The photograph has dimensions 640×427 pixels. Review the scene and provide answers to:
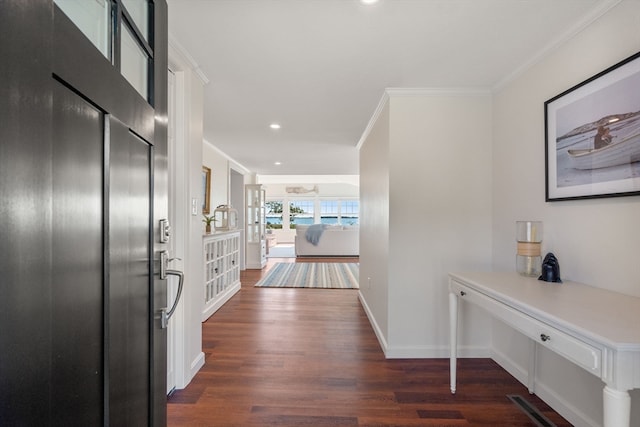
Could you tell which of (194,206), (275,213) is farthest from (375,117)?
(275,213)

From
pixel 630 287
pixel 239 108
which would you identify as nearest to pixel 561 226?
pixel 630 287

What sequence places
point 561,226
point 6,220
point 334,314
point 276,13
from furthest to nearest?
point 334,314
point 561,226
point 276,13
point 6,220

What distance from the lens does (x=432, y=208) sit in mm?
2430

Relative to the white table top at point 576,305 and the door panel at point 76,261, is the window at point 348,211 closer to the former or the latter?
the white table top at point 576,305

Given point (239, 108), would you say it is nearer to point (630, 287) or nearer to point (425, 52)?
point (425, 52)

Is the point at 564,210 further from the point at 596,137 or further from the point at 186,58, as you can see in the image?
the point at 186,58

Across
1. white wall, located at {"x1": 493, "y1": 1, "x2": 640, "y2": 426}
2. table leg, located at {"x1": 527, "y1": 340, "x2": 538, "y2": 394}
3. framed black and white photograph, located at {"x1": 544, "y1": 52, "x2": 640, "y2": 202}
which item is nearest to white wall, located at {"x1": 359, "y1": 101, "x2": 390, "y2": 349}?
white wall, located at {"x1": 493, "y1": 1, "x2": 640, "y2": 426}

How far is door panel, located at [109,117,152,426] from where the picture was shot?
726 millimetres

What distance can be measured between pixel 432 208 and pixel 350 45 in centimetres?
138

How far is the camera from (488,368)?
7.47 feet

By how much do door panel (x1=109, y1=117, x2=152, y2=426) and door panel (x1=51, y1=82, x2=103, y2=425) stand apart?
2.0 inches

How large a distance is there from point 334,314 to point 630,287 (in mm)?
2560

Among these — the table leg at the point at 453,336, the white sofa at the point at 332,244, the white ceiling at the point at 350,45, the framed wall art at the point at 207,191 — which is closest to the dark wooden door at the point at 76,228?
the white ceiling at the point at 350,45

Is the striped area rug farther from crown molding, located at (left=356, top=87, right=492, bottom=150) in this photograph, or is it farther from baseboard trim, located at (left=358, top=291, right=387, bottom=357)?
crown molding, located at (left=356, top=87, right=492, bottom=150)
